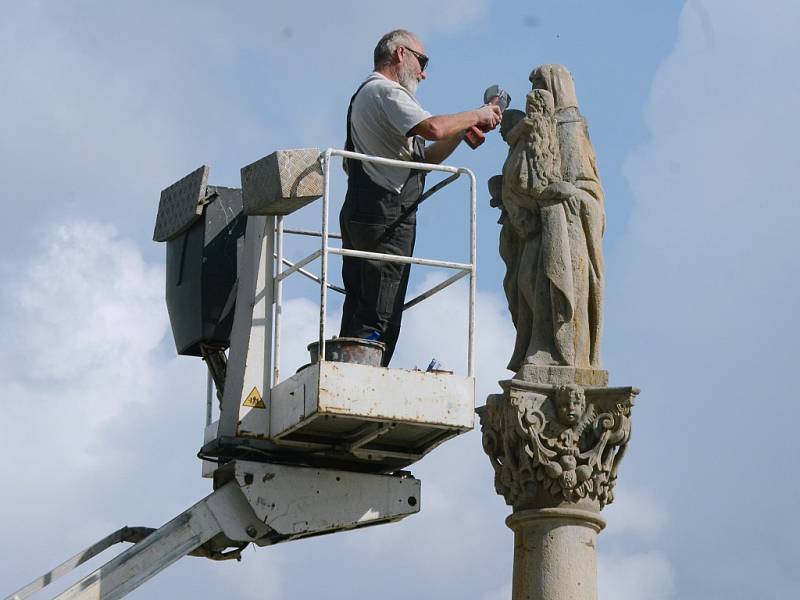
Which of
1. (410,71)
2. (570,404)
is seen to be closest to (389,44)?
(410,71)

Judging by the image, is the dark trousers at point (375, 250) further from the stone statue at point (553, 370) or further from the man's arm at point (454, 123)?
the stone statue at point (553, 370)

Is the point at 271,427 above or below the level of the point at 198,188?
below

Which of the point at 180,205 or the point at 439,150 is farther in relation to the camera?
the point at 180,205

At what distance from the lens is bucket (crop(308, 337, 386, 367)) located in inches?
587

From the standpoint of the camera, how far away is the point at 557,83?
1727 cm

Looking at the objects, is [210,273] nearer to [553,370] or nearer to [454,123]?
[454,123]

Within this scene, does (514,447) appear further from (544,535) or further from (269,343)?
(269,343)

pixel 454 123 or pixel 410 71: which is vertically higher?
pixel 410 71

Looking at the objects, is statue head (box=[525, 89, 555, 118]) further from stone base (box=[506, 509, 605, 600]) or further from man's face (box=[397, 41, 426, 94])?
stone base (box=[506, 509, 605, 600])

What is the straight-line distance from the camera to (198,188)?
16.5m

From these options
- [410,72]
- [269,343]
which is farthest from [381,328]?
[410,72]

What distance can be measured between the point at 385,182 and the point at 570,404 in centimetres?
220

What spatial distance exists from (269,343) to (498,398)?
6.18 ft

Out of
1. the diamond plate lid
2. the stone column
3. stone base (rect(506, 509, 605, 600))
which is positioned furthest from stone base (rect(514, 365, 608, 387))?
the diamond plate lid
